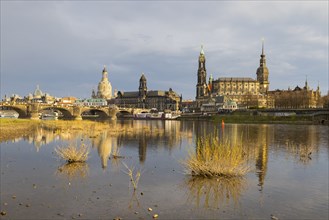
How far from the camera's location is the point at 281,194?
1639cm

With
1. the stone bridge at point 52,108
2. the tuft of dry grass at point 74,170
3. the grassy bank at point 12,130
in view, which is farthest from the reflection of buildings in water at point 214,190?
the stone bridge at point 52,108

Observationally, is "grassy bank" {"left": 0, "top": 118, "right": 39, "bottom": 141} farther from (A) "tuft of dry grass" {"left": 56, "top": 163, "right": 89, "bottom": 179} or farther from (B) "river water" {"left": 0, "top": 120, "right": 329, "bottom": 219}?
(A) "tuft of dry grass" {"left": 56, "top": 163, "right": 89, "bottom": 179}

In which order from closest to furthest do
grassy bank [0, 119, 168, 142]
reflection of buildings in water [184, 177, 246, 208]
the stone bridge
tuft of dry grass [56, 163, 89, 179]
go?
reflection of buildings in water [184, 177, 246, 208]
tuft of dry grass [56, 163, 89, 179]
grassy bank [0, 119, 168, 142]
the stone bridge

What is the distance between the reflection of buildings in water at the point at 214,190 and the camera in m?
14.9

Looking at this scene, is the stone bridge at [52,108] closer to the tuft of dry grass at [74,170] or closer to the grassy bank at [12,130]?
the grassy bank at [12,130]

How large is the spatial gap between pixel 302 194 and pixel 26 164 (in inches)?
690

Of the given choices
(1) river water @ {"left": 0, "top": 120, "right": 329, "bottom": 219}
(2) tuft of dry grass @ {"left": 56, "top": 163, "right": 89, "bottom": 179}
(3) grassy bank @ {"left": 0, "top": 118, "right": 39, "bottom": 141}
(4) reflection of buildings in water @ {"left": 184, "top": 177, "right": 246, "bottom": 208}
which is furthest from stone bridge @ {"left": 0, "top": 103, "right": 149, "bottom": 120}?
(4) reflection of buildings in water @ {"left": 184, "top": 177, "right": 246, "bottom": 208}

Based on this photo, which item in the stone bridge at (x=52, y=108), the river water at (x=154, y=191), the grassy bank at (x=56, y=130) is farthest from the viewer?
the stone bridge at (x=52, y=108)

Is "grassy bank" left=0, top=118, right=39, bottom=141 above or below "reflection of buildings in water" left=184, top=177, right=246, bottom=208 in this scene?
A: above

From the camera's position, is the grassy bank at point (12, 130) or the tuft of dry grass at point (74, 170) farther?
the grassy bank at point (12, 130)

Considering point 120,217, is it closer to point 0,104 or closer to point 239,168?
point 239,168

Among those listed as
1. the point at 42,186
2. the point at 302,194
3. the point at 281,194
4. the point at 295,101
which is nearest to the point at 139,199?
the point at 42,186

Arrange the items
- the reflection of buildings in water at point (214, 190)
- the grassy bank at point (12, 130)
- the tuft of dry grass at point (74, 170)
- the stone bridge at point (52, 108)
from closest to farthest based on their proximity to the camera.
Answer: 1. the reflection of buildings in water at point (214, 190)
2. the tuft of dry grass at point (74, 170)
3. the grassy bank at point (12, 130)
4. the stone bridge at point (52, 108)

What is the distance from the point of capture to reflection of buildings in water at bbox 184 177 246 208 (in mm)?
14938
